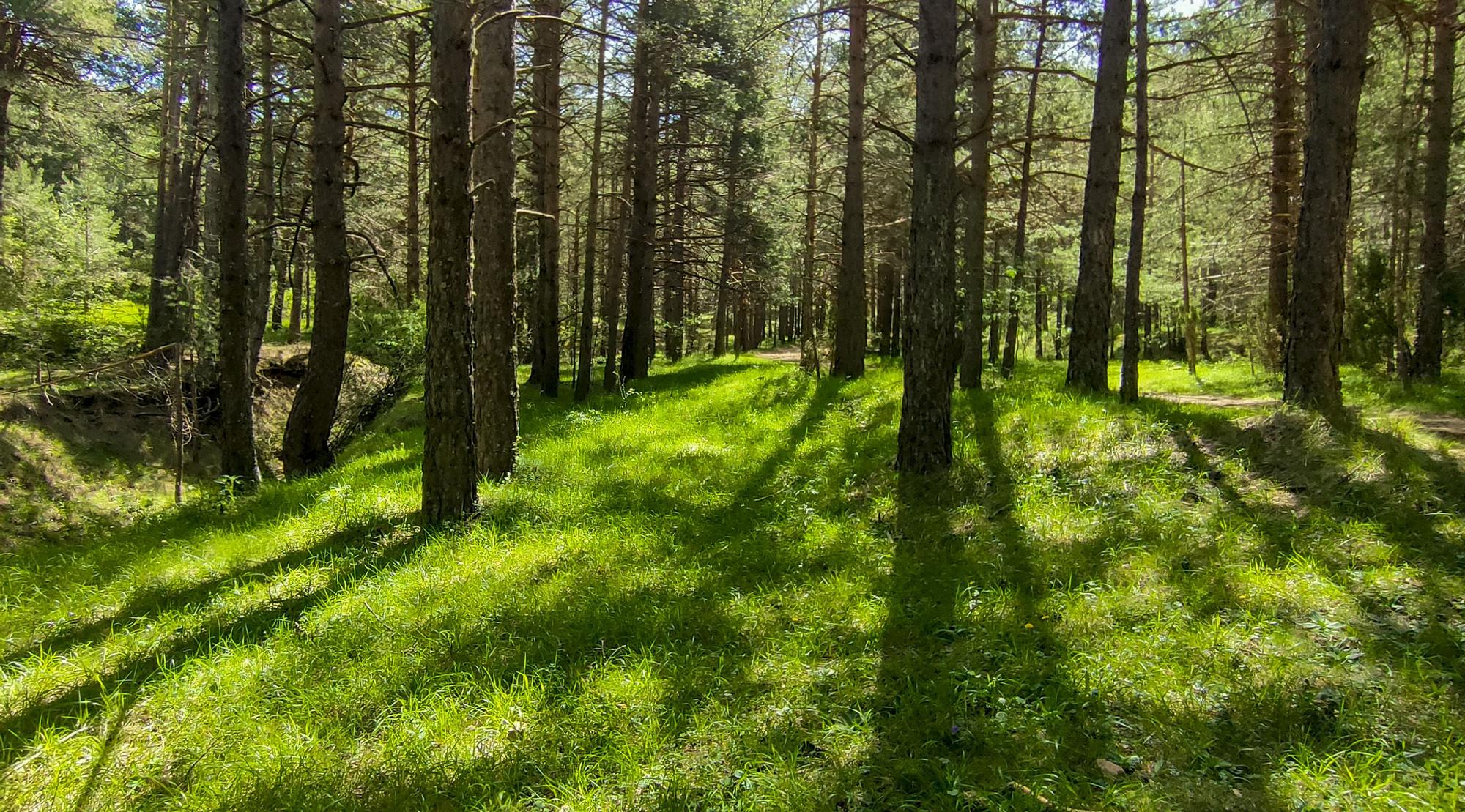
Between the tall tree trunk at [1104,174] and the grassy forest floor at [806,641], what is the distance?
2530 mm

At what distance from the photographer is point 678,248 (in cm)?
1939

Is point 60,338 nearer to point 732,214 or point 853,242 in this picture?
point 732,214

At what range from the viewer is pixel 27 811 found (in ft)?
8.32

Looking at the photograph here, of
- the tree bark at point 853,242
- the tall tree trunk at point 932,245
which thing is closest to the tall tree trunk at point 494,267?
the tall tree trunk at point 932,245

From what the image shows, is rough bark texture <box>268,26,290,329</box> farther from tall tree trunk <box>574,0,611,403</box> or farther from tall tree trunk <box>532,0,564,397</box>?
tall tree trunk <box>574,0,611,403</box>

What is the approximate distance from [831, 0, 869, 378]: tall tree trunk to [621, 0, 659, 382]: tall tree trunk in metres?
4.29

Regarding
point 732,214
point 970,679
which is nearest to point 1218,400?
point 970,679

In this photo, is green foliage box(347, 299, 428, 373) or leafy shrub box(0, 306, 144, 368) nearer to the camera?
leafy shrub box(0, 306, 144, 368)

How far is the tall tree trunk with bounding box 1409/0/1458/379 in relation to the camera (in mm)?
10578

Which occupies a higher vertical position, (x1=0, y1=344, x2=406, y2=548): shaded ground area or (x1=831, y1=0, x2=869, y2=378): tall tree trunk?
(x1=831, y1=0, x2=869, y2=378): tall tree trunk

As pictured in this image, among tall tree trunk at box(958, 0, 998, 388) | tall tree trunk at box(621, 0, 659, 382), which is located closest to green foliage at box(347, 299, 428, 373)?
tall tree trunk at box(621, 0, 659, 382)

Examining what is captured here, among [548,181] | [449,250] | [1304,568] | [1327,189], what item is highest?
[548,181]

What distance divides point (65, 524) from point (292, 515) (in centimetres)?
675

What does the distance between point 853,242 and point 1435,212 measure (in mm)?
9707
